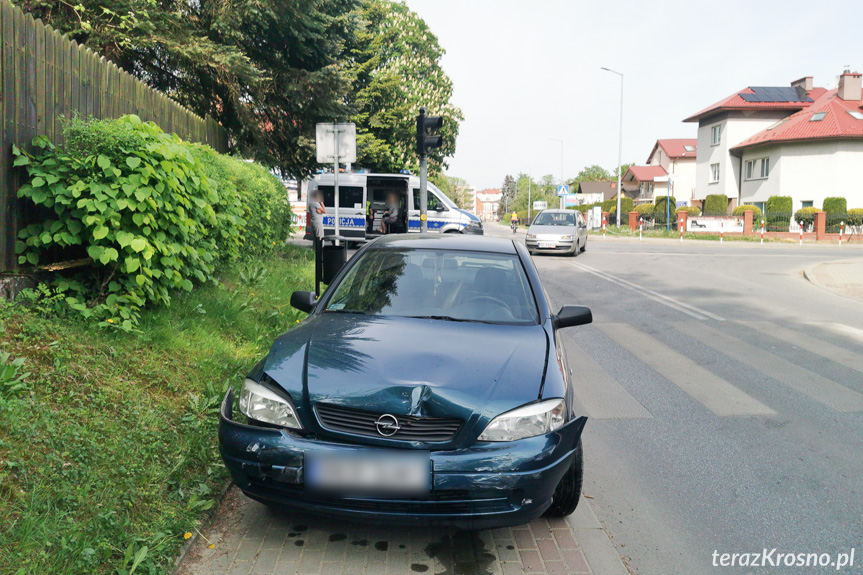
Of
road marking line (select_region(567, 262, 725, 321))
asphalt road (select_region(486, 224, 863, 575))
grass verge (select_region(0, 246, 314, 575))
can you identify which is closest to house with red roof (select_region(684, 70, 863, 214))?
road marking line (select_region(567, 262, 725, 321))

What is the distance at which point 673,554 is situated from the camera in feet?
11.5

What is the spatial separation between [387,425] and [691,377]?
16.5 ft

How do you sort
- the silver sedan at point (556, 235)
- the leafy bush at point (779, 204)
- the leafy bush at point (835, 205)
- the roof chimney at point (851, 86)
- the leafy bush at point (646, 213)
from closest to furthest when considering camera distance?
the silver sedan at point (556, 235), the leafy bush at point (835, 205), the leafy bush at point (779, 204), the leafy bush at point (646, 213), the roof chimney at point (851, 86)

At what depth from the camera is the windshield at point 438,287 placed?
440 cm

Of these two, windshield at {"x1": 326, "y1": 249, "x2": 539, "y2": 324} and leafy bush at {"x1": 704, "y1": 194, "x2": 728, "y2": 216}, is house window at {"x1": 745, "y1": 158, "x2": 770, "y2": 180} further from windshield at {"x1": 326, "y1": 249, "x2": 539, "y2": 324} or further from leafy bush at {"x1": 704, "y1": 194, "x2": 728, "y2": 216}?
windshield at {"x1": 326, "y1": 249, "x2": 539, "y2": 324}

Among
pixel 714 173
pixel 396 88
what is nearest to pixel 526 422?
pixel 396 88

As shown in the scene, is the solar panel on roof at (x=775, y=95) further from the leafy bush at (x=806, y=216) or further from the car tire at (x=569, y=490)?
the car tire at (x=569, y=490)

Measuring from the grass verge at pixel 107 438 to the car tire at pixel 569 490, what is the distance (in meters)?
1.88

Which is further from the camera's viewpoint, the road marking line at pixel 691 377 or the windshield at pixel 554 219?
the windshield at pixel 554 219

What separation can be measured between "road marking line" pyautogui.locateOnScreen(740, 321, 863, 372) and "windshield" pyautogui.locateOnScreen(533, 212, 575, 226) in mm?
15562

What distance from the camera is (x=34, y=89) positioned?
5.73 meters

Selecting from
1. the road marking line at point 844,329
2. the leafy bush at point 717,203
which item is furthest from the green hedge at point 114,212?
the leafy bush at point 717,203

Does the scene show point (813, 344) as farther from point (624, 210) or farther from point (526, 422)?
point (624, 210)

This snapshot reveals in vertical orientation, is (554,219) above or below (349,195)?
below
